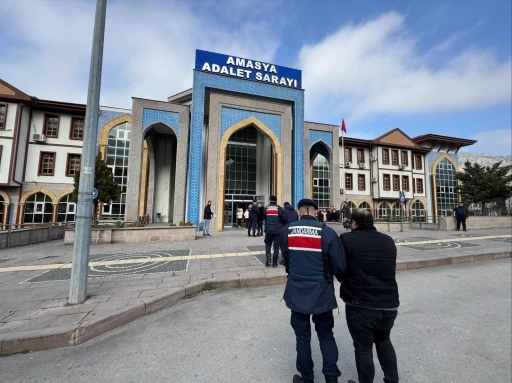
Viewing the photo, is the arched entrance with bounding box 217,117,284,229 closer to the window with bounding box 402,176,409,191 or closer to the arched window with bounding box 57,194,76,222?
the arched window with bounding box 57,194,76,222

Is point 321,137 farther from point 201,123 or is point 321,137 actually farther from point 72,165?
point 72,165

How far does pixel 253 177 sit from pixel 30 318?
19.3 m

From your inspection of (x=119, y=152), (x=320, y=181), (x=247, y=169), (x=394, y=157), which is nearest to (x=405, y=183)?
(x=394, y=157)

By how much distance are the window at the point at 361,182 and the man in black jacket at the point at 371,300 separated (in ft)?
98.1

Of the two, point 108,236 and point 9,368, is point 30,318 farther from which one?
point 108,236

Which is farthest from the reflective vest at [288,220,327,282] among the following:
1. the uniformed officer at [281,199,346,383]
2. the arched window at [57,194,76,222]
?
the arched window at [57,194,76,222]

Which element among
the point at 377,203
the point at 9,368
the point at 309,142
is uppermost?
the point at 309,142

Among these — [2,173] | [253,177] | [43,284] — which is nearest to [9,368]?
[43,284]

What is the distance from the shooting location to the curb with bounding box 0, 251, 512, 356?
2934 mm

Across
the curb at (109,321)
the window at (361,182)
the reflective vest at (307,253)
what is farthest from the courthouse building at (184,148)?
the reflective vest at (307,253)

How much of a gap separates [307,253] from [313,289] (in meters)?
0.33

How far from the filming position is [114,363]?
104 inches

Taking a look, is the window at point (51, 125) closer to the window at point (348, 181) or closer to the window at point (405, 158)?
the window at point (348, 181)

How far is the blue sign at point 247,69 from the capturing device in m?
18.5
